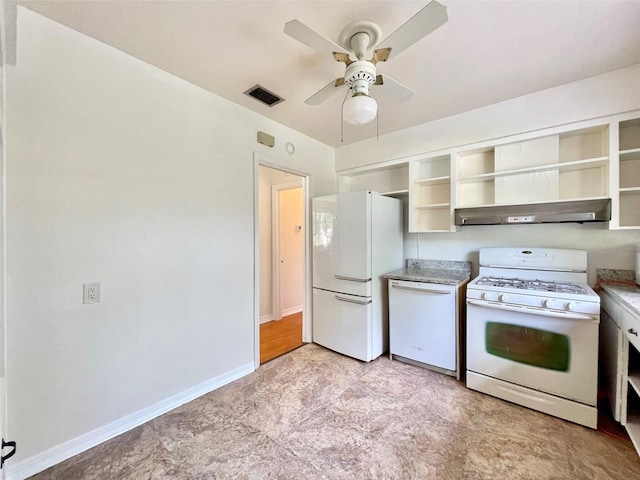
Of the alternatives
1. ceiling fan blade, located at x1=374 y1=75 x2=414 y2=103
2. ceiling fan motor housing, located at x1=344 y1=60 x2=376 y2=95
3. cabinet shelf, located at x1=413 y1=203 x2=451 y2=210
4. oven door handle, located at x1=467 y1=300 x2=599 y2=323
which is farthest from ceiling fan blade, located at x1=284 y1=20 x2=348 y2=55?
oven door handle, located at x1=467 y1=300 x2=599 y2=323

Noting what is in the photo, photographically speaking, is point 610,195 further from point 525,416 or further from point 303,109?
point 303,109

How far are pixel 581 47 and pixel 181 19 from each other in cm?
246

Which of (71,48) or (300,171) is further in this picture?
(300,171)

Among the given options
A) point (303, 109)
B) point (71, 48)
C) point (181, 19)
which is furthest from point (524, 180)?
point (71, 48)

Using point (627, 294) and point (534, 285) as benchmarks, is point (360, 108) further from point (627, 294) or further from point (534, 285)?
point (627, 294)

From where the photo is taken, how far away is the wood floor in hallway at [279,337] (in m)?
3.12

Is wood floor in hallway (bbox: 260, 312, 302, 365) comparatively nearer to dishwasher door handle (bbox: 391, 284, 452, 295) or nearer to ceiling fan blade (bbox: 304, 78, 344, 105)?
dishwasher door handle (bbox: 391, 284, 452, 295)

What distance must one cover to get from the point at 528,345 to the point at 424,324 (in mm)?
801

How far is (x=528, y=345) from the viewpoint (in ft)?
6.94

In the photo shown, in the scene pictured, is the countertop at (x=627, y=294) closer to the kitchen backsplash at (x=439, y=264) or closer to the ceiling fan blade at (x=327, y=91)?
the kitchen backsplash at (x=439, y=264)

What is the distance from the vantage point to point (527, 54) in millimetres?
1859

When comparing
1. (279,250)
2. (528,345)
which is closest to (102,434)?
(279,250)

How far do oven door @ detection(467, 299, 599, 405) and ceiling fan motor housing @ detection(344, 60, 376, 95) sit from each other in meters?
1.85

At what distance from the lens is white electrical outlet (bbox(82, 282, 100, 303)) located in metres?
1.72
